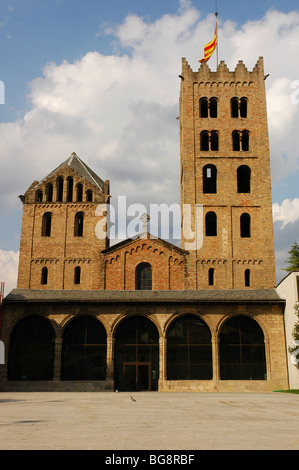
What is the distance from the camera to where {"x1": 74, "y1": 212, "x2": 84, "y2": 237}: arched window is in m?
40.6

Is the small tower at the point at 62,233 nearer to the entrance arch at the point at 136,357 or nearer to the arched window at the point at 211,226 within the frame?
the entrance arch at the point at 136,357

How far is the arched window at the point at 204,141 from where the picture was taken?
1683 inches

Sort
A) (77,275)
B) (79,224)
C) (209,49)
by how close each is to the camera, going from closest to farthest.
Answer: (77,275) → (79,224) → (209,49)

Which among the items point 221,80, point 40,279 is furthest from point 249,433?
point 221,80

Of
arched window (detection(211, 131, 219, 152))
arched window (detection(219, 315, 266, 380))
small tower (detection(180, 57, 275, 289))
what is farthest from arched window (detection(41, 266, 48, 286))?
arched window (detection(211, 131, 219, 152))

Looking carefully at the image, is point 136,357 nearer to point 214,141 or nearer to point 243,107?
point 214,141

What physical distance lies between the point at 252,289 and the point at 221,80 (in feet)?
65.7

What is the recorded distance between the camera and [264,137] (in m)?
42.1

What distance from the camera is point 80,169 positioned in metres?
43.7

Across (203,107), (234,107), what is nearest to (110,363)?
(203,107)

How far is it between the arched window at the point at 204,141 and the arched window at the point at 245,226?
7027 millimetres

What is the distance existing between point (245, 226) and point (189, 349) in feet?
45.2

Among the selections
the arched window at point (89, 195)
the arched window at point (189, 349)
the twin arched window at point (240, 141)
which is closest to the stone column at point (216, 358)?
the arched window at point (189, 349)

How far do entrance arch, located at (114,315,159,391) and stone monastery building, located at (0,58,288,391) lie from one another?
0.07 metres
